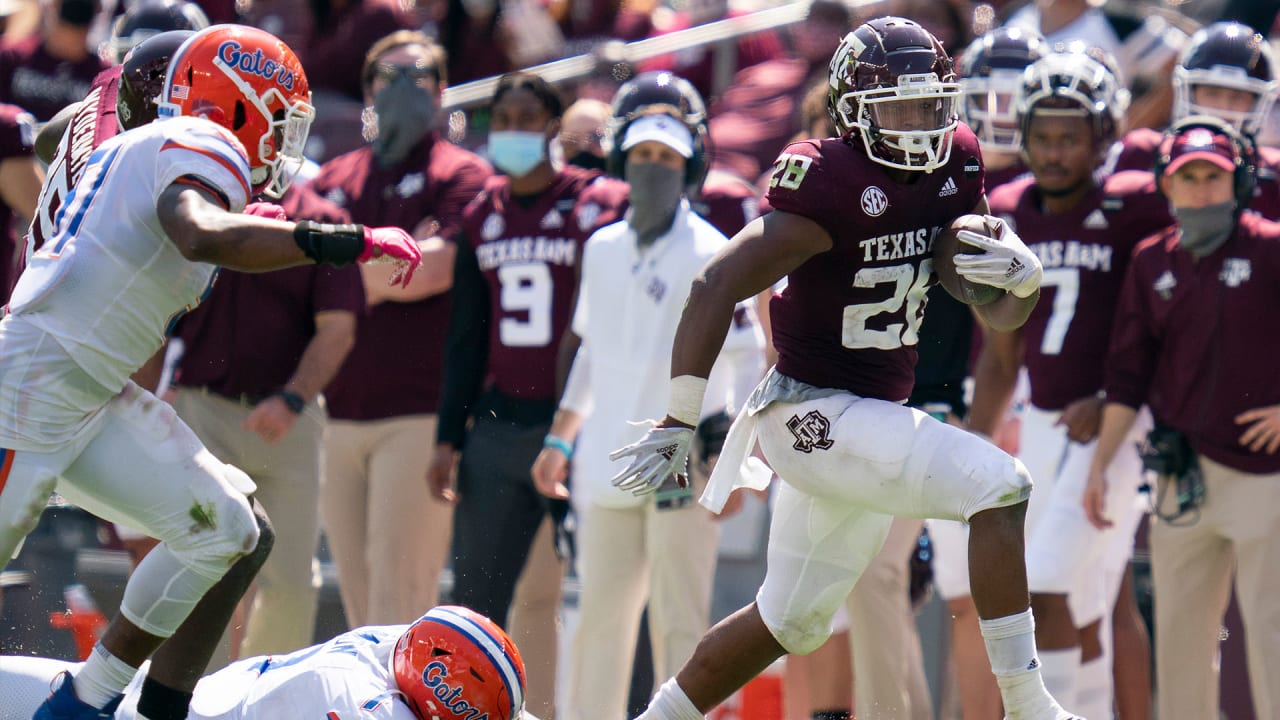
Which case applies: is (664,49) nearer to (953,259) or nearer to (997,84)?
(997,84)

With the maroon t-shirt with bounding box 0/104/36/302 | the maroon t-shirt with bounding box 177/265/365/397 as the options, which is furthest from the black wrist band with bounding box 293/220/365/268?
the maroon t-shirt with bounding box 0/104/36/302

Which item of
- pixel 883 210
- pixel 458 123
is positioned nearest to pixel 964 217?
pixel 883 210

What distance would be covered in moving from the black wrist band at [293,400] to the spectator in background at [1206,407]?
256 centimetres

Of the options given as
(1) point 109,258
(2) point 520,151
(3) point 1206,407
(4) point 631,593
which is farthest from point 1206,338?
(1) point 109,258

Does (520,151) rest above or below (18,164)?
above

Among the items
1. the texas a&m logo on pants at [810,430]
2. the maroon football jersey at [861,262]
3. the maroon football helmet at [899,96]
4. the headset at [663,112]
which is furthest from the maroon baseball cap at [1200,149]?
the texas a&m logo on pants at [810,430]

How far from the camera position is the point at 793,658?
19.6 feet

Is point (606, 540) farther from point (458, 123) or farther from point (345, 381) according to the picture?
point (458, 123)

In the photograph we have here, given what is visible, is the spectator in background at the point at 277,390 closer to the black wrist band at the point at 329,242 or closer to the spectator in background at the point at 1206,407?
the black wrist band at the point at 329,242

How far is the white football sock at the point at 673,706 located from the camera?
4406 millimetres

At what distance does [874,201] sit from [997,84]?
233cm

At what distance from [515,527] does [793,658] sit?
104 centimetres

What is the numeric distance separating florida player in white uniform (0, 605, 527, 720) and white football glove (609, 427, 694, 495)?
58 cm

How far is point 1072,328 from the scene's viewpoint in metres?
5.71
